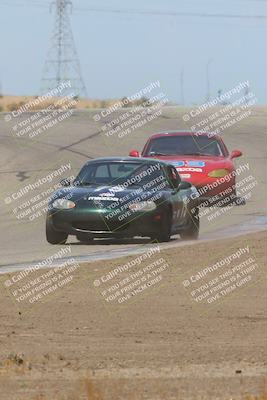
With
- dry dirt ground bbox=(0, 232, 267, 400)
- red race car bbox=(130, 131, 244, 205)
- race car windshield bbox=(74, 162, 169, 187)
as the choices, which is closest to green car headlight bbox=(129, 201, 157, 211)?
race car windshield bbox=(74, 162, 169, 187)

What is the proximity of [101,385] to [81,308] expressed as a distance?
4504mm

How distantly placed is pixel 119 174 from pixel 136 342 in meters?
9.92

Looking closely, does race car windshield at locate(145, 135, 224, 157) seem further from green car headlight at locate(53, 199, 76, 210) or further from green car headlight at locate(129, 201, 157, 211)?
green car headlight at locate(53, 199, 76, 210)

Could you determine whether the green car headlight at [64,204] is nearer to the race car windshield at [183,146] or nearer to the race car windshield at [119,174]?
the race car windshield at [119,174]

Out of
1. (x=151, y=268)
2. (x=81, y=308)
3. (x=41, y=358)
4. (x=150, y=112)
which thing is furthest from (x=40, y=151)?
(x=41, y=358)

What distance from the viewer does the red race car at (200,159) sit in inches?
1080

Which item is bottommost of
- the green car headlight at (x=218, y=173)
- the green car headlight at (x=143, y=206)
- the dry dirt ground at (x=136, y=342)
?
the green car headlight at (x=218, y=173)

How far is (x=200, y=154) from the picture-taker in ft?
92.6

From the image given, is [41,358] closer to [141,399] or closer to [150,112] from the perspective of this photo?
[141,399]

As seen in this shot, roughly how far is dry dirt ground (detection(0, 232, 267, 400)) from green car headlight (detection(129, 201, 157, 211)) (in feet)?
11.4

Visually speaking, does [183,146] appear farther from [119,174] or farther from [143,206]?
[143,206]

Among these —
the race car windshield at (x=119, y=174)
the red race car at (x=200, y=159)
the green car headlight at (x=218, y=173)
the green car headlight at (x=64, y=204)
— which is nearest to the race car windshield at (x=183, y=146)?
the red race car at (x=200, y=159)

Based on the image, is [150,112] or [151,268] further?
[150,112]

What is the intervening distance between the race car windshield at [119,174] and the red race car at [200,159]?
640 cm
